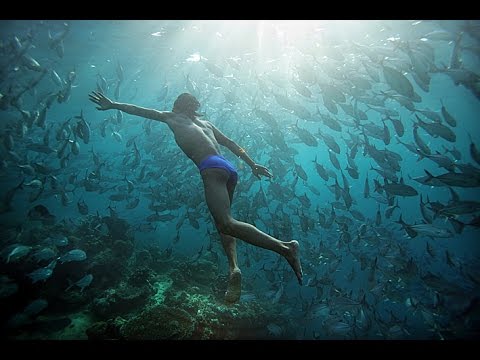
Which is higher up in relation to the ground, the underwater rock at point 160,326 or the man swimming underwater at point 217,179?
the man swimming underwater at point 217,179

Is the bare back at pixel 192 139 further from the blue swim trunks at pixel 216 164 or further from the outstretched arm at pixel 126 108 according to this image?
the outstretched arm at pixel 126 108

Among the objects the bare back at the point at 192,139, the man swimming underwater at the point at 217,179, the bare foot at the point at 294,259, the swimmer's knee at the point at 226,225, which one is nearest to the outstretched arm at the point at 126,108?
the man swimming underwater at the point at 217,179

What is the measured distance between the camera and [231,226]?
3.85 metres

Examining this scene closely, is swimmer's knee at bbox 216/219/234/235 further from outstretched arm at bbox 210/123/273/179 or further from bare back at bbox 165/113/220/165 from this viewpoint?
outstretched arm at bbox 210/123/273/179

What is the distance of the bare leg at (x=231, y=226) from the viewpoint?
12.5ft

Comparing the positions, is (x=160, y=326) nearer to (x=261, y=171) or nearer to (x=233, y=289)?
(x=233, y=289)

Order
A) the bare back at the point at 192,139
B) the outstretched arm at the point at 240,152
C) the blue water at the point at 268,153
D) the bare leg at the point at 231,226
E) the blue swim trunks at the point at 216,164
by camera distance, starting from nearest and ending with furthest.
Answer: the bare leg at the point at 231,226 < the blue swim trunks at the point at 216,164 < the bare back at the point at 192,139 < the outstretched arm at the point at 240,152 < the blue water at the point at 268,153

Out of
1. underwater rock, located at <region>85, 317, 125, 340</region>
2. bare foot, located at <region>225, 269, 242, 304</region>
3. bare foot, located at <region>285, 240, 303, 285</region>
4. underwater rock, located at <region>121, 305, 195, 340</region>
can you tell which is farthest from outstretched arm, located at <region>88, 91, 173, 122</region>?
underwater rock, located at <region>121, 305, 195, 340</region>

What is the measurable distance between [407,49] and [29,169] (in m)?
11.9

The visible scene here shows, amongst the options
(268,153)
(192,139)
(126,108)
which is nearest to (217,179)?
(192,139)

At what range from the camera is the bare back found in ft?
15.3

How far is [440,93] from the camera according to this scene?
25609 mm

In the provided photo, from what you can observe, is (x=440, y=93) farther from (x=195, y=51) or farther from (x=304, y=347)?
(x=304, y=347)

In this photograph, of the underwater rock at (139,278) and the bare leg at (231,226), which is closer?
the bare leg at (231,226)
